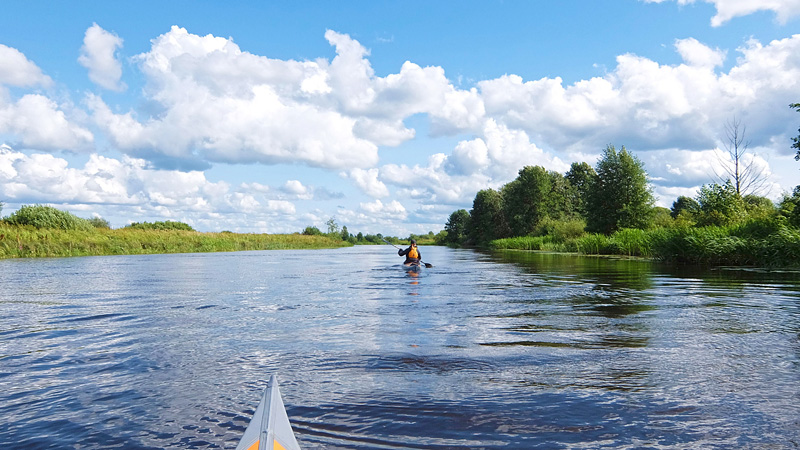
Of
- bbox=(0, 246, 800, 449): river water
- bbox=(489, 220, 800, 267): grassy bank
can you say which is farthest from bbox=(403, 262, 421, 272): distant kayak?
bbox=(489, 220, 800, 267): grassy bank

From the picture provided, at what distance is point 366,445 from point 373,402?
1.07 meters

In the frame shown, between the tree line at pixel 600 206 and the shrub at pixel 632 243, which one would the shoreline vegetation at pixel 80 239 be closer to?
the shrub at pixel 632 243

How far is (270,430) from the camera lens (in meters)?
2.93

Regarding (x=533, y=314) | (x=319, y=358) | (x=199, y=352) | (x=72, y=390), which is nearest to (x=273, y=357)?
(x=319, y=358)

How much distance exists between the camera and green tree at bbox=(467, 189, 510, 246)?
286 ft

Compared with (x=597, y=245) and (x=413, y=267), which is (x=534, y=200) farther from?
(x=413, y=267)

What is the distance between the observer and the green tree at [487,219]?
286 ft

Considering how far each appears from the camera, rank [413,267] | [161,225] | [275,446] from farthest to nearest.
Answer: [161,225] < [413,267] < [275,446]

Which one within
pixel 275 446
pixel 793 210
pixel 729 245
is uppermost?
pixel 793 210

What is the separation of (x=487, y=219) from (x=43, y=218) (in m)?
66.7

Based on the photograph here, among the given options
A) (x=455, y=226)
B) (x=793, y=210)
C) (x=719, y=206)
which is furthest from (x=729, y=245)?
(x=455, y=226)

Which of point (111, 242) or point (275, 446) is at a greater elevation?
point (111, 242)

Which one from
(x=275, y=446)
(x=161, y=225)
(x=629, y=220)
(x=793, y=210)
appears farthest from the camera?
(x=161, y=225)

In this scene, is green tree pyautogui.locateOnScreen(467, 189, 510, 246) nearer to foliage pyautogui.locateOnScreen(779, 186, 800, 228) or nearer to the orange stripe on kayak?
foliage pyautogui.locateOnScreen(779, 186, 800, 228)
